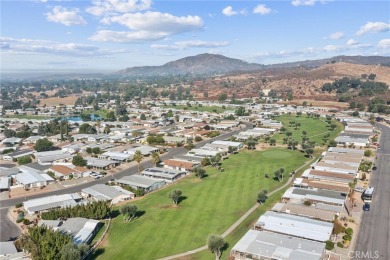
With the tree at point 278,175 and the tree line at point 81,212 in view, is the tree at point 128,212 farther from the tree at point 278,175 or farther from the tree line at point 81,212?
the tree at point 278,175

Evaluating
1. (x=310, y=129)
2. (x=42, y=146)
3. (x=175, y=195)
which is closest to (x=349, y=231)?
(x=175, y=195)

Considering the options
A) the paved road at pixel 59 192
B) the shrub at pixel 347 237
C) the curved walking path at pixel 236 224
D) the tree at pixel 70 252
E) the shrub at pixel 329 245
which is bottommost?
the paved road at pixel 59 192

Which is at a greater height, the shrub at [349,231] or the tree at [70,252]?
the tree at [70,252]

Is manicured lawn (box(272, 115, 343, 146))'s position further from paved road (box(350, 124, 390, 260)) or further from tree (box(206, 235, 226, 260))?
tree (box(206, 235, 226, 260))

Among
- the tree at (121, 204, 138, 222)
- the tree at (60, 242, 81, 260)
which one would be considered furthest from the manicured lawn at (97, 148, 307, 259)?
the tree at (60, 242, 81, 260)

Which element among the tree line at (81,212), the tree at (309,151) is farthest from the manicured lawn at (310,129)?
the tree line at (81,212)

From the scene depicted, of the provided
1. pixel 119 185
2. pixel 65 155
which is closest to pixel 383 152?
pixel 119 185

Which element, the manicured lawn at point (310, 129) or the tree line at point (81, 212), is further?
the manicured lawn at point (310, 129)
